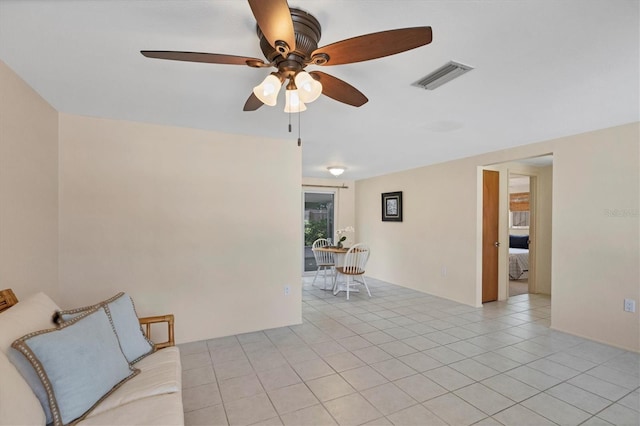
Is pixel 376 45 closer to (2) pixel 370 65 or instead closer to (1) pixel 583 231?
(2) pixel 370 65

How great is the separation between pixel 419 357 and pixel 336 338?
88cm

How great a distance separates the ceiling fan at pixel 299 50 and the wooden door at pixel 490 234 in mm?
3858

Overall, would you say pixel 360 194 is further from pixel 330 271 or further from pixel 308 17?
pixel 308 17

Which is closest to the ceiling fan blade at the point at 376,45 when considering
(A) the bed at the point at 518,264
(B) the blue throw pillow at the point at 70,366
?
(B) the blue throw pillow at the point at 70,366

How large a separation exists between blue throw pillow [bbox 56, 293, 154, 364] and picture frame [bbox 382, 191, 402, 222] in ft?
15.7

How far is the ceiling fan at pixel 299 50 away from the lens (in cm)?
110

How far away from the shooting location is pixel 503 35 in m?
1.52

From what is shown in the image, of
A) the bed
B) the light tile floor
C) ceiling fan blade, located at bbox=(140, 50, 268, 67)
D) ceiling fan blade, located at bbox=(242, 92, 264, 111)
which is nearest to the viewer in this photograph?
ceiling fan blade, located at bbox=(140, 50, 268, 67)

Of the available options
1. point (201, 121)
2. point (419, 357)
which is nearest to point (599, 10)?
point (419, 357)

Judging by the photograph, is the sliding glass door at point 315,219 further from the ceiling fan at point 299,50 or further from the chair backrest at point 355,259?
the ceiling fan at point 299,50

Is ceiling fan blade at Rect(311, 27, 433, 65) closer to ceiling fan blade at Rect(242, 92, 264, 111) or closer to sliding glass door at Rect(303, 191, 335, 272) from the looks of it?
ceiling fan blade at Rect(242, 92, 264, 111)

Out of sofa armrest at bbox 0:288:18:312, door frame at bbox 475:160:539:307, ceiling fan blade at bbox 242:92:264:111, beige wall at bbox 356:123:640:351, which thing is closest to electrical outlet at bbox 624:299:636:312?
beige wall at bbox 356:123:640:351

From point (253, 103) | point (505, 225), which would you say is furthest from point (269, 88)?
point (505, 225)

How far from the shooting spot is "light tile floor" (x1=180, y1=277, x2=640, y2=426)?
195 cm
